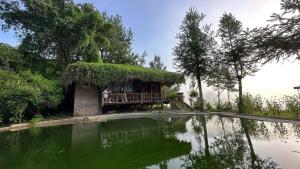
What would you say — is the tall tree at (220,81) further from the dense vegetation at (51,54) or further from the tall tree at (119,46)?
the tall tree at (119,46)

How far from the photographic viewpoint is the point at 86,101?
17.9 metres

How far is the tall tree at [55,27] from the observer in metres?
19.3

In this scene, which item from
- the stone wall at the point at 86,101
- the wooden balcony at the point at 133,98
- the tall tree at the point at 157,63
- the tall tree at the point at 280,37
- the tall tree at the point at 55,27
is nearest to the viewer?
the tall tree at the point at 280,37

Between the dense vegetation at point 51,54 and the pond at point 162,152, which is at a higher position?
the dense vegetation at point 51,54

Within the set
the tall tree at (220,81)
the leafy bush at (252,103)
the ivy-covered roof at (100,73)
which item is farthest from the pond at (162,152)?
the tall tree at (220,81)

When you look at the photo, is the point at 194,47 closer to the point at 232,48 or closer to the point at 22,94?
the point at 22,94

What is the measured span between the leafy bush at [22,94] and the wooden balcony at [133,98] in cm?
409

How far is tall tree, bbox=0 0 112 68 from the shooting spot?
760 inches

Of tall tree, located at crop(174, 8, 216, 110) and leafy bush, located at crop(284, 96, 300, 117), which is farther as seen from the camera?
tall tree, located at crop(174, 8, 216, 110)

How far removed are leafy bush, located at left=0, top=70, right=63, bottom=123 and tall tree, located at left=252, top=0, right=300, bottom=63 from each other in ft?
41.9

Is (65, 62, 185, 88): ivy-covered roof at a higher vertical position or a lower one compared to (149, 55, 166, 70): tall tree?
lower

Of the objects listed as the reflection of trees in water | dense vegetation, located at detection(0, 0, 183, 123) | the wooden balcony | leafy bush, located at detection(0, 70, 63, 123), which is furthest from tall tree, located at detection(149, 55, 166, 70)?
the reflection of trees in water

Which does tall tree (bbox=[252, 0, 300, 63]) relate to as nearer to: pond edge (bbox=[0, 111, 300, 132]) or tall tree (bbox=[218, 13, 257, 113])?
tall tree (bbox=[218, 13, 257, 113])

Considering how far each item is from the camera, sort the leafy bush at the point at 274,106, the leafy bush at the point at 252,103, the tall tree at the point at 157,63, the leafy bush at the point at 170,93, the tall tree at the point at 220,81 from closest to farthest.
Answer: the leafy bush at the point at 274,106, the leafy bush at the point at 252,103, the tall tree at the point at 220,81, the leafy bush at the point at 170,93, the tall tree at the point at 157,63
